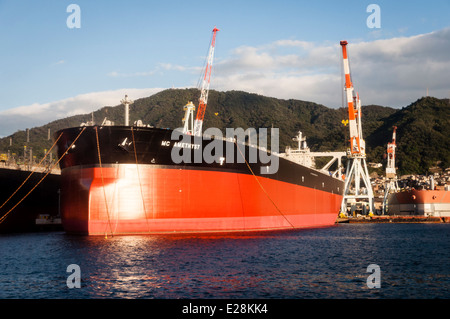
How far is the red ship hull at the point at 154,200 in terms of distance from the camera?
2683cm

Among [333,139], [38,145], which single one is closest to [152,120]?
[38,145]

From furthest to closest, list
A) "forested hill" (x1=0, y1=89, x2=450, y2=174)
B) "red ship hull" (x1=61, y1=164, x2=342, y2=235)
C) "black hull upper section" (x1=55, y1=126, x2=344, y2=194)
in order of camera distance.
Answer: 1. "forested hill" (x1=0, y1=89, x2=450, y2=174)
2. "black hull upper section" (x1=55, y1=126, x2=344, y2=194)
3. "red ship hull" (x1=61, y1=164, x2=342, y2=235)

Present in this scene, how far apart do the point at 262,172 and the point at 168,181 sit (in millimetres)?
9777

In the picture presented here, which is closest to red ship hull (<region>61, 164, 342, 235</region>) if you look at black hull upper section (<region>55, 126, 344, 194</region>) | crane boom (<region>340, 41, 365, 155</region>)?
black hull upper section (<region>55, 126, 344, 194</region>)

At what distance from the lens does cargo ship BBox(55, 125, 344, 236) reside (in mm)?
26875

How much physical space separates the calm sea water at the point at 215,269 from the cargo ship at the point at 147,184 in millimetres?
1308

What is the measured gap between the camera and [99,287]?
14617 mm

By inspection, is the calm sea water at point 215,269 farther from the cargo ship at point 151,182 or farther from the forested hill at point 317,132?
the forested hill at point 317,132

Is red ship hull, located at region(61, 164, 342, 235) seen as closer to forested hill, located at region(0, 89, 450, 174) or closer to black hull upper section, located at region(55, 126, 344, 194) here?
black hull upper section, located at region(55, 126, 344, 194)

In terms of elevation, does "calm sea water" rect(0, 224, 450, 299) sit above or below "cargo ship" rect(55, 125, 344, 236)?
below

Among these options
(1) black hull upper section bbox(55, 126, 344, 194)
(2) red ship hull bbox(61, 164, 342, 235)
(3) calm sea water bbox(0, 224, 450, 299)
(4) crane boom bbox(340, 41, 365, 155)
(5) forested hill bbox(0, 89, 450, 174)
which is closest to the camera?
(3) calm sea water bbox(0, 224, 450, 299)

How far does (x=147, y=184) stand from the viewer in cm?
2720

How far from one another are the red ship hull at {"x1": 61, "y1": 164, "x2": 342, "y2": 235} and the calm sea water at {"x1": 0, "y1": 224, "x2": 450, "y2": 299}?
1.07 metres

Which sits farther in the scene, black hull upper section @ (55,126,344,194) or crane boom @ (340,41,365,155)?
crane boom @ (340,41,365,155)
